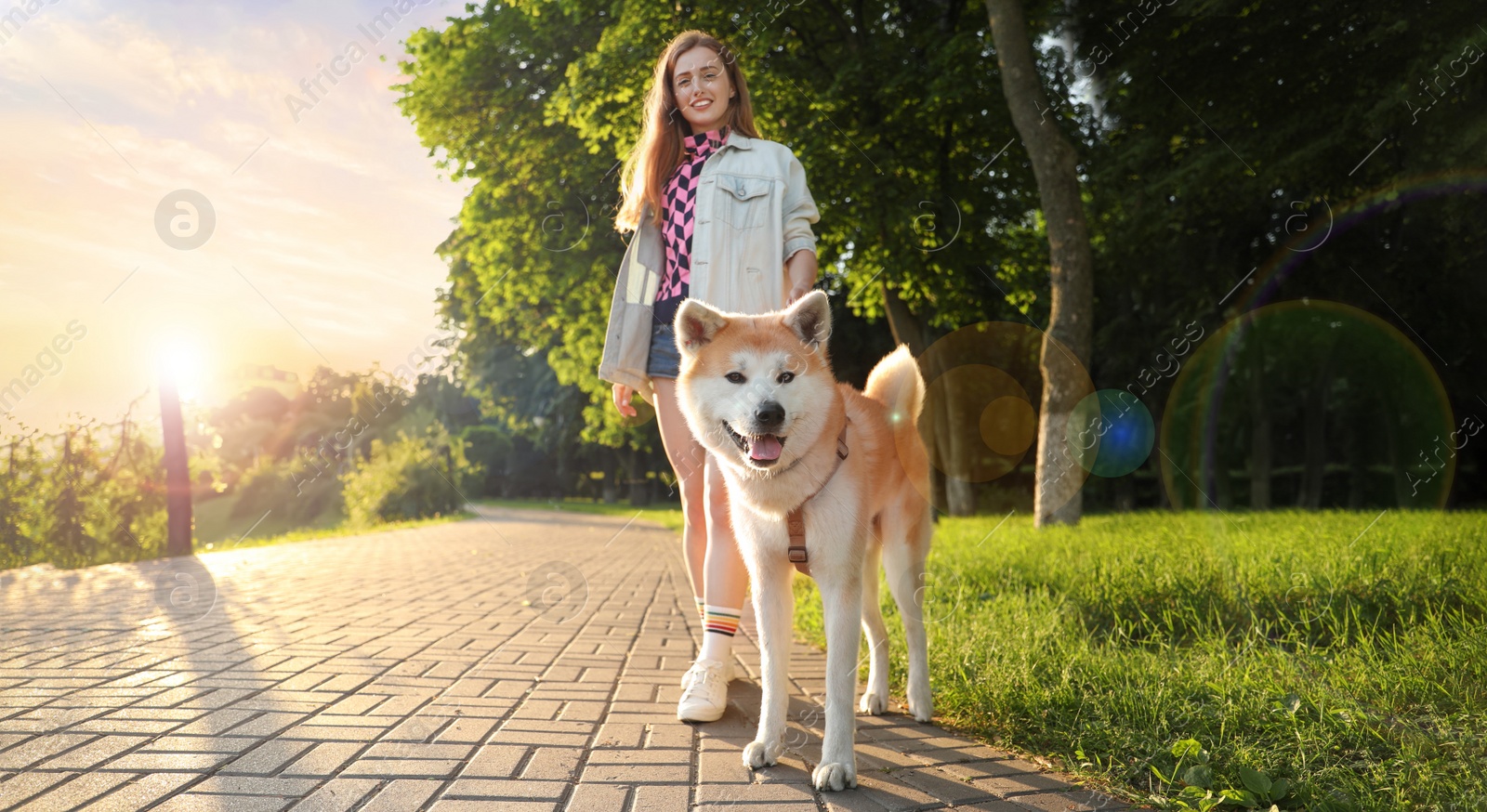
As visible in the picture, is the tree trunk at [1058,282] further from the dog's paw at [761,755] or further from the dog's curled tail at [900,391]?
the dog's paw at [761,755]

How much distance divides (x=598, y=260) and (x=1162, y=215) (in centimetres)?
939

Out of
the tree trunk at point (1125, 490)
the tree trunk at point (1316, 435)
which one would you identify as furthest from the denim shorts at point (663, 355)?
the tree trunk at point (1125, 490)

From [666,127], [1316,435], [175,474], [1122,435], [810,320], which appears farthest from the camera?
[1122,435]

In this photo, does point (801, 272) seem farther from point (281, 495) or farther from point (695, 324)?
point (281, 495)

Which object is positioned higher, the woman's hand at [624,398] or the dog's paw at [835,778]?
the woman's hand at [624,398]

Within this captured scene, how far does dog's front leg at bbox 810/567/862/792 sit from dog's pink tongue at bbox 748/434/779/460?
1.37 ft

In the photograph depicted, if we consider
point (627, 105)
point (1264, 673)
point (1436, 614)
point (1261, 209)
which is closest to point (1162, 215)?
point (1261, 209)

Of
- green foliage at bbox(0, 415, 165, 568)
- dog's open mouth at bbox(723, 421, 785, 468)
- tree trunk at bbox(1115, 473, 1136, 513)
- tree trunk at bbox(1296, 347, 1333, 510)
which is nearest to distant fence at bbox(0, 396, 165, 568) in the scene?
green foliage at bbox(0, 415, 165, 568)

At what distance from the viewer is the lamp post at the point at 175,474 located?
10664mm

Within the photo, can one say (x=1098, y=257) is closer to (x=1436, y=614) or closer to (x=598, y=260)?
(x=598, y=260)

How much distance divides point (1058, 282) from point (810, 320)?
727cm

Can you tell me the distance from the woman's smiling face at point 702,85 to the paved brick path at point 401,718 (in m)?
2.60

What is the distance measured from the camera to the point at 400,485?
78.1 feet

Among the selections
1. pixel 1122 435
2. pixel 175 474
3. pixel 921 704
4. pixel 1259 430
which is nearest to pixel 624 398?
pixel 921 704
